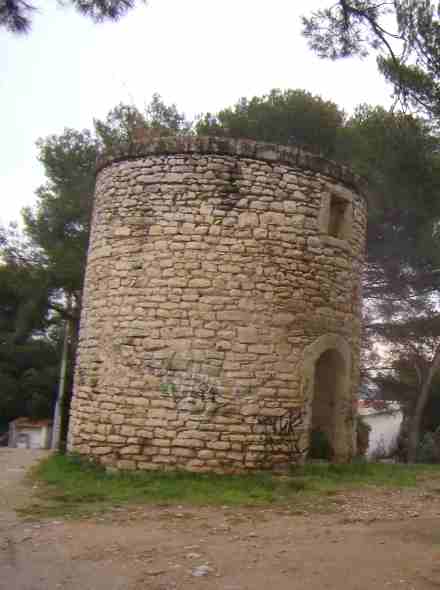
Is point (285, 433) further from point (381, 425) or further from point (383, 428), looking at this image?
point (383, 428)

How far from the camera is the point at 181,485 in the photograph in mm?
5883

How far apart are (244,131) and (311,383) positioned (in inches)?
329

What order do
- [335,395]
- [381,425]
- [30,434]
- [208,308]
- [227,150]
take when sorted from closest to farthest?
[208,308] → [227,150] → [335,395] → [30,434] → [381,425]

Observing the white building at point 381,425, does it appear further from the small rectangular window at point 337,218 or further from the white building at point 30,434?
the small rectangular window at point 337,218

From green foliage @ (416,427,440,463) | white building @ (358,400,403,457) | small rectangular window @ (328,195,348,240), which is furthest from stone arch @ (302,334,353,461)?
white building @ (358,400,403,457)

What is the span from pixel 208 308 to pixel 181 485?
1923mm

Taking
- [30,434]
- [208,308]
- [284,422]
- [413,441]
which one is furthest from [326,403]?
[30,434]

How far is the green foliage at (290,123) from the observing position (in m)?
13.6

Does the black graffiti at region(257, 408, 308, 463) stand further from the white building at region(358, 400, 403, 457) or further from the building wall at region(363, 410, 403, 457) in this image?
the building wall at region(363, 410, 403, 457)

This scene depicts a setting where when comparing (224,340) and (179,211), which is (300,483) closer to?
(224,340)

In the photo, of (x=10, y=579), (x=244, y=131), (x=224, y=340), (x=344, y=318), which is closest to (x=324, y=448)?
(x=344, y=318)

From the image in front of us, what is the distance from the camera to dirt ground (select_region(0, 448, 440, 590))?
11.4 ft

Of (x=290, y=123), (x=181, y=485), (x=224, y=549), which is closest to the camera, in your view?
(x=224, y=549)

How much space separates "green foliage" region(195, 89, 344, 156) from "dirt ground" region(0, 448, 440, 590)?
9847 mm
